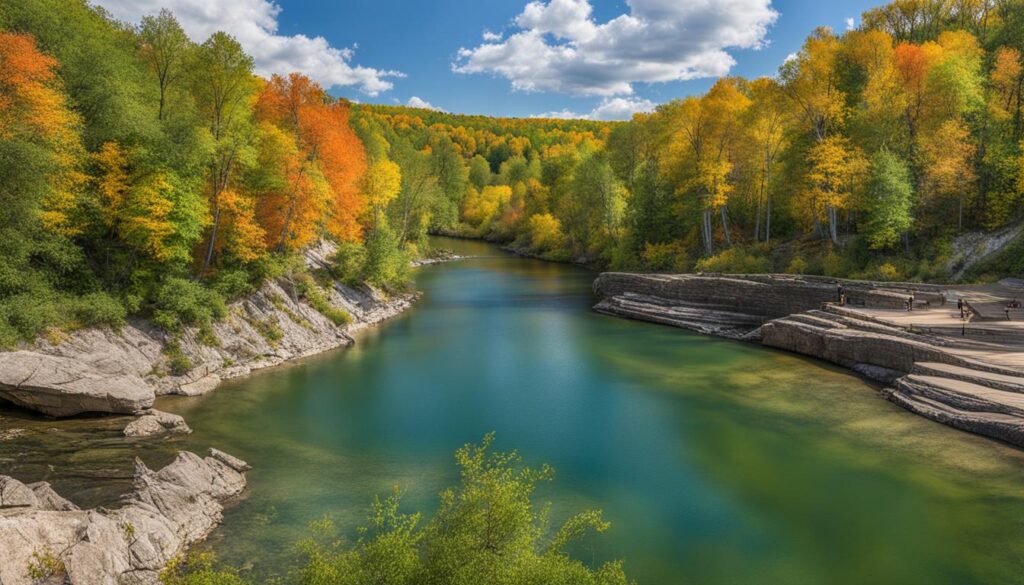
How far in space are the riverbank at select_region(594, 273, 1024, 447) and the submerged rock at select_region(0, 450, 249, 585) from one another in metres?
22.4

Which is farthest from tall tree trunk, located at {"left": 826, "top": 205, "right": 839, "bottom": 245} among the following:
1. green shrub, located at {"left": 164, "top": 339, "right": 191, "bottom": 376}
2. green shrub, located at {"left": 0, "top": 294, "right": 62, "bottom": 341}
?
green shrub, located at {"left": 0, "top": 294, "right": 62, "bottom": 341}

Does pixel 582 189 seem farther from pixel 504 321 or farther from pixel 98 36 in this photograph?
pixel 98 36

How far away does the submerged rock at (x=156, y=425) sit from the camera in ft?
57.7

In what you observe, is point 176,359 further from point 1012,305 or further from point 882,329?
point 1012,305

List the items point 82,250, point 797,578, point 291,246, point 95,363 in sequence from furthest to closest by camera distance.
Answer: point 291,246
point 82,250
point 95,363
point 797,578

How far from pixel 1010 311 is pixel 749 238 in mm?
23372

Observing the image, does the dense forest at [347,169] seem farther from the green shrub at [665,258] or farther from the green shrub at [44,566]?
the green shrub at [44,566]

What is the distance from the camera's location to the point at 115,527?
11.0 meters

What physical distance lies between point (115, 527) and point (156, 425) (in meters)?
8.04

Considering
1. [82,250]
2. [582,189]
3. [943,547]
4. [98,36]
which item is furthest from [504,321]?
[582,189]

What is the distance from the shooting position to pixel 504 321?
3847 cm

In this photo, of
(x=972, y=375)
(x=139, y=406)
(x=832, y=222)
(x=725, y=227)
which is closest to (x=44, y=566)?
(x=139, y=406)

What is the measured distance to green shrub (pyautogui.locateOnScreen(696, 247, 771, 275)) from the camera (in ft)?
131

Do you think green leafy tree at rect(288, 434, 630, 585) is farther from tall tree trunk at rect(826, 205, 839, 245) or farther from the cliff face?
tall tree trunk at rect(826, 205, 839, 245)
